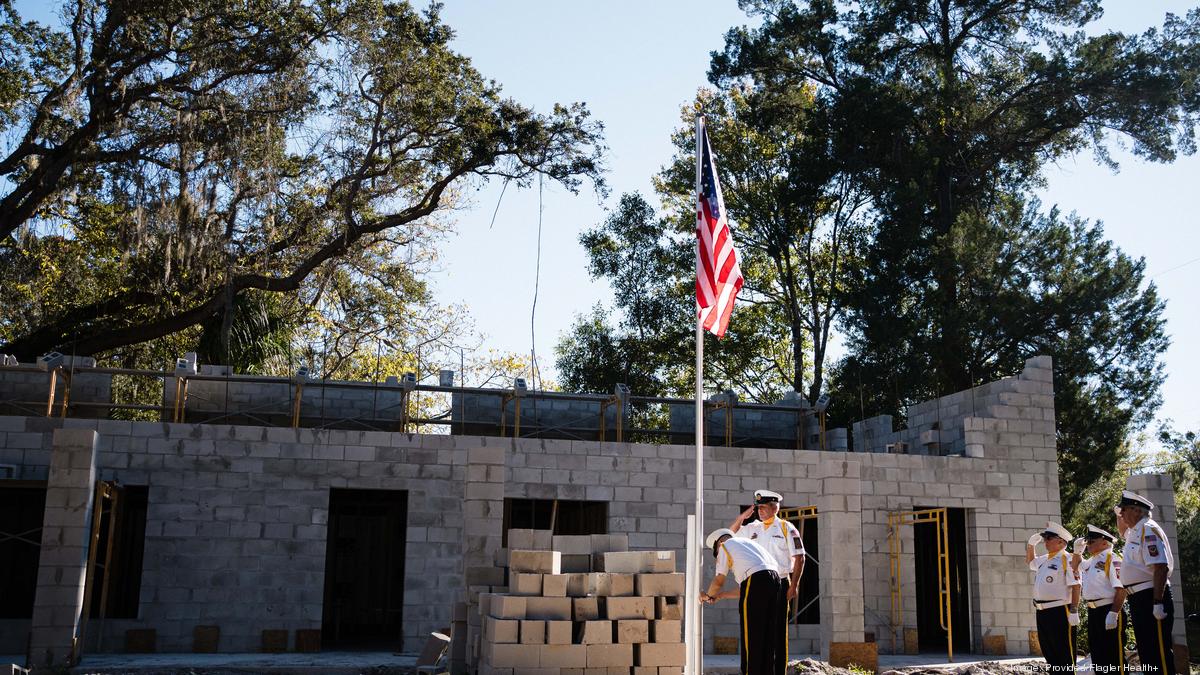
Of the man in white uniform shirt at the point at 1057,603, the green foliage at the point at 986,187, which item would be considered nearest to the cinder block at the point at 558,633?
the man in white uniform shirt at the point at 1057,603

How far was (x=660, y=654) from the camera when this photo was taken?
37.4ft

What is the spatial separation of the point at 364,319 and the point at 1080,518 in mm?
19551

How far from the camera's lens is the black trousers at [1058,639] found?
436 inches

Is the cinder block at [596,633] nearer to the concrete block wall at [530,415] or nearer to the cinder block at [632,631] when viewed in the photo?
the cinder block at [632,631]

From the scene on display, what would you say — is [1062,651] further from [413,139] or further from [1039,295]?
[413,139]

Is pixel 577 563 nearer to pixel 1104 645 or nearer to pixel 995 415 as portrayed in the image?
pixel 1104 645

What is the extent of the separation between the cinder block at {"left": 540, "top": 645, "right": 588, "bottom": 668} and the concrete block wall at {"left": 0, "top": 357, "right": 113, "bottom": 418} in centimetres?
982

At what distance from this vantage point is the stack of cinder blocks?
11.1 meters

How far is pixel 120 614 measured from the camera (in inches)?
671

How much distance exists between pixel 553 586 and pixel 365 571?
12611 millimetres

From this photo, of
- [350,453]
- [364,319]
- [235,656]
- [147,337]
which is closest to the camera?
[235,656]

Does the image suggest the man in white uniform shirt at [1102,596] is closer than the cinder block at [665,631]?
Yes

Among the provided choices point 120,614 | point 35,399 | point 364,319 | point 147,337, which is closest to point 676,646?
point 120,614

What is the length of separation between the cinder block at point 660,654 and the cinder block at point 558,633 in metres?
0.76
